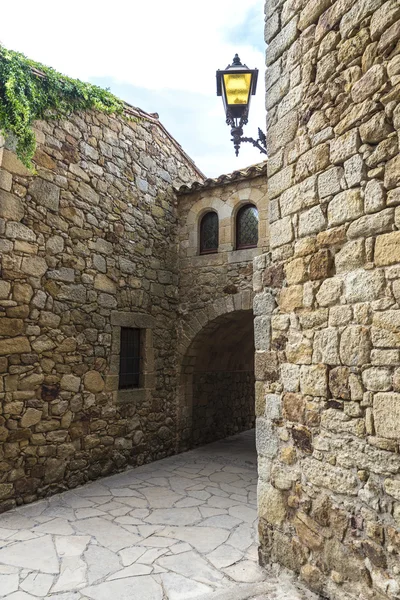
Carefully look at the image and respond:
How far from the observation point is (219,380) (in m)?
7.43

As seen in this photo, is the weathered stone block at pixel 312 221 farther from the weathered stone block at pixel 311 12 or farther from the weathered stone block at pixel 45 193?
the weathered stone block at pixel 45 193

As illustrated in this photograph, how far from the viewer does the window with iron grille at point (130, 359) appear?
220 inches

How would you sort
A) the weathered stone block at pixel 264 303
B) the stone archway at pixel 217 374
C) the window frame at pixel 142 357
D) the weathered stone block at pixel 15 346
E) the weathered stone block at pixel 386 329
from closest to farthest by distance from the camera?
the weathered stone block at pixel 386 329
the weathered stone block at pixel 264 303
the weathered stone block at pixel 15 346
the window frame at pixel 142 357
the stone archway at pixel 217 374

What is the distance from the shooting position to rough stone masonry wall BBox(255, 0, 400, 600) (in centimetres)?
200

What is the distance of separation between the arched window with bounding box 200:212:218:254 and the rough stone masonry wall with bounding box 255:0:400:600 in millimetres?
3447

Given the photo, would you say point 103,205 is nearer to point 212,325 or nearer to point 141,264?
point 141,264

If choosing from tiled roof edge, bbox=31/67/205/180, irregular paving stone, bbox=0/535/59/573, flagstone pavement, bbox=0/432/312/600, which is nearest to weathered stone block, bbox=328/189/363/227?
flagstone pavement, bbox=0/432/312/600

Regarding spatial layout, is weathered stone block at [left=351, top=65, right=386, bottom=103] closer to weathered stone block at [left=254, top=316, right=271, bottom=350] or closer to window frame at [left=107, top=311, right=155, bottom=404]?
weathered stone block at [left=254, top=316, right=271, bottom=350]

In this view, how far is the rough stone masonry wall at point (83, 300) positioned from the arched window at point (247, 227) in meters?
1.14

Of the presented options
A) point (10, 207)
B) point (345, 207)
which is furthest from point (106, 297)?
point (345, 207)

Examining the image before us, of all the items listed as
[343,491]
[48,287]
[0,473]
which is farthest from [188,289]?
[343,491]

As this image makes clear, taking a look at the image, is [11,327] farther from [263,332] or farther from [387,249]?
[387,249]

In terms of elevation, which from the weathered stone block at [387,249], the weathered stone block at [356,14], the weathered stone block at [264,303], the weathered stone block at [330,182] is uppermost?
the weathered stone block at [356,14]

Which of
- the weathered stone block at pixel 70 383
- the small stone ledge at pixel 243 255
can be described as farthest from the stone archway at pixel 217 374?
the weathered stone block at pixel 70 383
